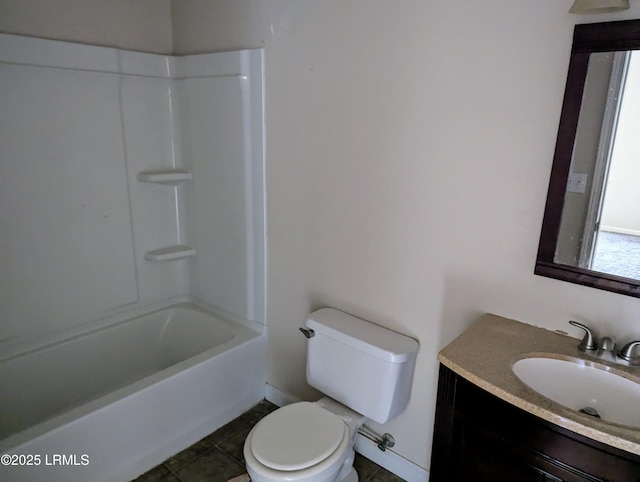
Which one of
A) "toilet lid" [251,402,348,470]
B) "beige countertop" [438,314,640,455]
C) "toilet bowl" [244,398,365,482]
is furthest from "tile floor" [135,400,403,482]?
"beige countertop" [438,314,640,455]

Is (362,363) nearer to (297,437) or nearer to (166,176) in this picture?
(297,437)

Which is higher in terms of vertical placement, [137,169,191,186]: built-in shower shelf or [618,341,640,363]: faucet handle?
[137,169,191,186]: built-in shower shelf

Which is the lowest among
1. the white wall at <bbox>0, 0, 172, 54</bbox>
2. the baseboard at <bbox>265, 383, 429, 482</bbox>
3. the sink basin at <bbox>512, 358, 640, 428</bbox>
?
the baseboard at <bbox>265, 383, 429, 482</bbox>

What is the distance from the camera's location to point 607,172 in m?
1.29

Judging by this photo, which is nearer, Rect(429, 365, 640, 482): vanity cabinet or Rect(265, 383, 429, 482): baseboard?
Rect(429, 365, 640, 482): vanity cabinet

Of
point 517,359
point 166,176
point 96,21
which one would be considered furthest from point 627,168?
point 96,21

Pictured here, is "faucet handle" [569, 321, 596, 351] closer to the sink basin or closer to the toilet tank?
Result: the sink basin

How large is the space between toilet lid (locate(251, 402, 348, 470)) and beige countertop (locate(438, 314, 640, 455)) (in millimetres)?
587

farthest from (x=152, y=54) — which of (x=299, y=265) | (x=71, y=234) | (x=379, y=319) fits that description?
(x=379, y=319)

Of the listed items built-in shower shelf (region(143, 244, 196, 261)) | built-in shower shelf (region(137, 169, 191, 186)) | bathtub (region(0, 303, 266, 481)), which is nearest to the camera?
bathtub (region(0, 303, 266, 481))

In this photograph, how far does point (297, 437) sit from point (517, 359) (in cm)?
83

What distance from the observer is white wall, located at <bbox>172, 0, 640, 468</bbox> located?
1399 millimetres

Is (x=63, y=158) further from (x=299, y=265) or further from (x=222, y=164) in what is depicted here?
(x=299, y=265)

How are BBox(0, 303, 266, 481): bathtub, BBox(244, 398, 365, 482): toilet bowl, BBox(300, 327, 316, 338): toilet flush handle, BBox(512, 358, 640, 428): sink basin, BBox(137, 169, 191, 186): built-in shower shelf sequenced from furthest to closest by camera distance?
1. BBox(137, 169, 191, 186): built-in shower shelf
2. BBox(300, 327, 316, 338): toilet flush handle
3. BBox(0, 303, 266, 481): bathtub
4. BBox(244, 398, 365, 482): toilet bowl
5. BBox(512, 358, 640, 428): sink basin
